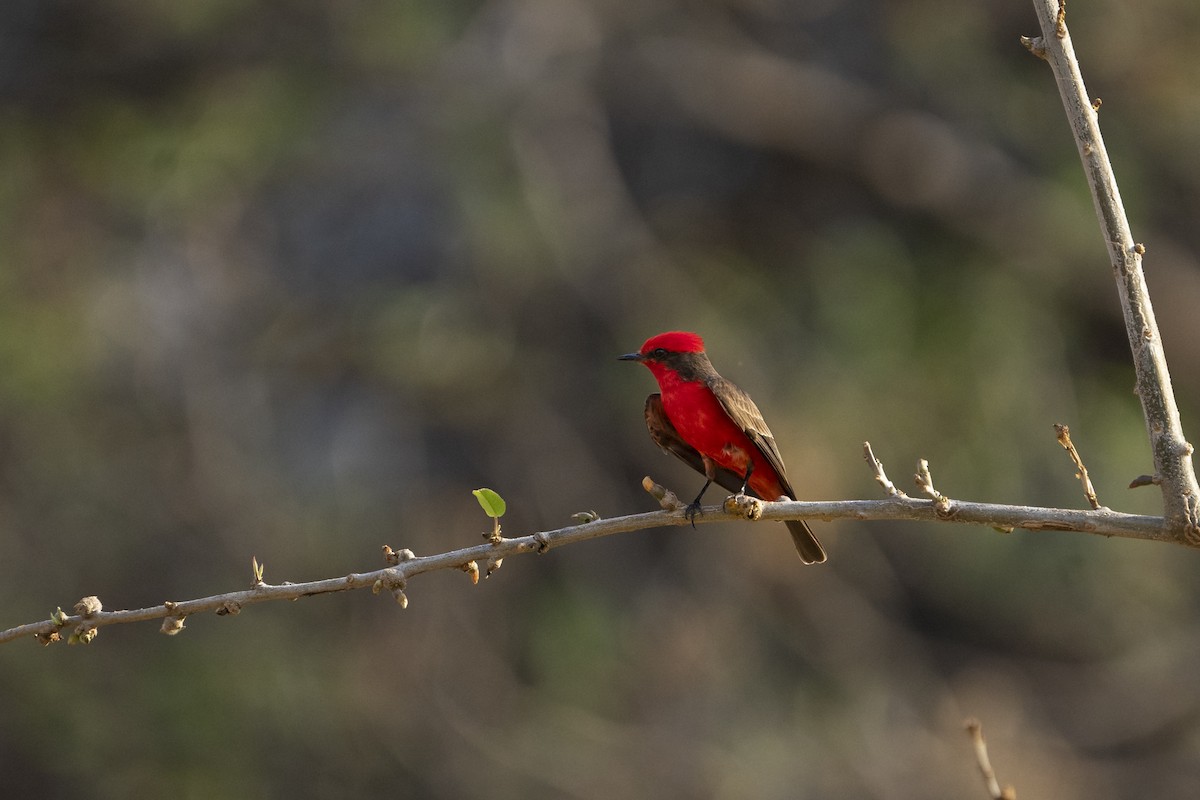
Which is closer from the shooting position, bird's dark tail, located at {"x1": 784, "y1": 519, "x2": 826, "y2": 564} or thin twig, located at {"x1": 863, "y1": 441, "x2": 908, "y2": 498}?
thin twig, located at {"x1": 863, "y1": 441, "x2": 908, "y2": 498}

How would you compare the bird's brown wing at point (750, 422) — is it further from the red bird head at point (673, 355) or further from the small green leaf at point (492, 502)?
the small green leaf at point (492, 502)

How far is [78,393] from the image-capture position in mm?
10352

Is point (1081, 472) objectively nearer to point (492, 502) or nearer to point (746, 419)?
point (492, 502)

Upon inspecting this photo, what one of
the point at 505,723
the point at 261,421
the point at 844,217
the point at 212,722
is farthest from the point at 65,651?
the point at 844,217

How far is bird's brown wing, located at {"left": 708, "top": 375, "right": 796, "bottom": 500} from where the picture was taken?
4.32 metres

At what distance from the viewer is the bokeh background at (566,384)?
9727mm

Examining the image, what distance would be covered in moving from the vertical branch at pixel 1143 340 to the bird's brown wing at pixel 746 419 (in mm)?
1739

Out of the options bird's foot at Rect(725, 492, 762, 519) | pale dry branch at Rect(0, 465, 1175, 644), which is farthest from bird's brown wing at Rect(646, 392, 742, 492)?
pale dry branch at Rect(0, 465, 1175, 644)

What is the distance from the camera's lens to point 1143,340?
260 cm

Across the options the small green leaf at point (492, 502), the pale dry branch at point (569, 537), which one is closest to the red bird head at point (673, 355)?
the pale dry branch at point (569, 537)

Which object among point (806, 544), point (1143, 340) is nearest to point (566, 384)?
point (806, 544)

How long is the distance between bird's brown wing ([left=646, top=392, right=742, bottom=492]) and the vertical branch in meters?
1.98

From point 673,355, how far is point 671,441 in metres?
0.27

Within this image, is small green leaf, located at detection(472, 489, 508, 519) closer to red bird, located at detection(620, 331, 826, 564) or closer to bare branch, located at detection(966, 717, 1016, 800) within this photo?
bare branch, located at detection(966, 717, 1016, 800)
